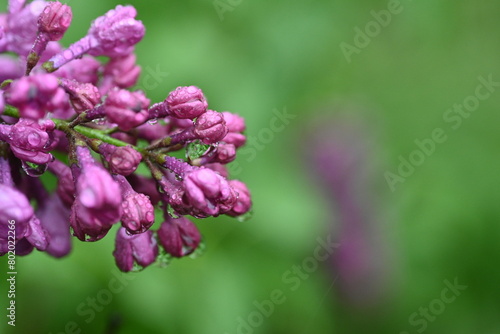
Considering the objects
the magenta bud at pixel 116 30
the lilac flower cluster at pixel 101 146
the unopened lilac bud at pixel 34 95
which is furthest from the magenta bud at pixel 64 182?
the unopened lilac bud at pixel 34 95

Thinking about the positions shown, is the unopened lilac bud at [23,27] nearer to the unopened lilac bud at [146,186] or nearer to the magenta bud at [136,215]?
the unopened lilac bud at [146,186]

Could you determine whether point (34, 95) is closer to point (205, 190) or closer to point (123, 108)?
point (123, 108)

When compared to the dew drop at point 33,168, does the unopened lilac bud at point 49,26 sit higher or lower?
higher

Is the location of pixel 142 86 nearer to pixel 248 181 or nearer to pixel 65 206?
pixel 248 181

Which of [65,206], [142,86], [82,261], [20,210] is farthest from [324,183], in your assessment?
[20,210]

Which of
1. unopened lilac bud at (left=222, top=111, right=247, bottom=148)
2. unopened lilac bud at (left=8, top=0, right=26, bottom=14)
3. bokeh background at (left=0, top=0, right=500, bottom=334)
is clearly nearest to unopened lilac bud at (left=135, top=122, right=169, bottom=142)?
unopened lilac bud at (left=222, top=111, right=247, bottom=148)

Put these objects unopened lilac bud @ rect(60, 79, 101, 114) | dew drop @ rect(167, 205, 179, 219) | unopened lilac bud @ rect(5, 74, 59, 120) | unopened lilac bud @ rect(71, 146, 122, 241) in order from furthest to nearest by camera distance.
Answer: dew drop @ rect(167, 205, 179, 219)
unopened lilac bud @ rect(60, 79, 101, 114)
unopened lilac bud @ rect(71, 146, 122, 241)
unopened lilac bud @ rect(5, 74, 59, 120)

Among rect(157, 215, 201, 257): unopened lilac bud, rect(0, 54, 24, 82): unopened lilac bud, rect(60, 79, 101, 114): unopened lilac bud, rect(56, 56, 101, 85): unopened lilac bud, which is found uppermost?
rect(60, 79, 101, 114): unopened lilac bud

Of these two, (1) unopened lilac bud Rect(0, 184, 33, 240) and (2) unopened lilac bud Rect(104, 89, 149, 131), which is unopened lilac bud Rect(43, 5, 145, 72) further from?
(1) unopened lilac bud Rect(0, 184, 33, 240)

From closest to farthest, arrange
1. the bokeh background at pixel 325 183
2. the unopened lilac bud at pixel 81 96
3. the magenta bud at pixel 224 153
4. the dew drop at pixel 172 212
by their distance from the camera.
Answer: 1. the unopened lilac bud at pixel 81 96
2. the dew drop at pixel 172 212
3. the magenta bud at pixel 224 153
4. the bokeh background at pixel 325 183
